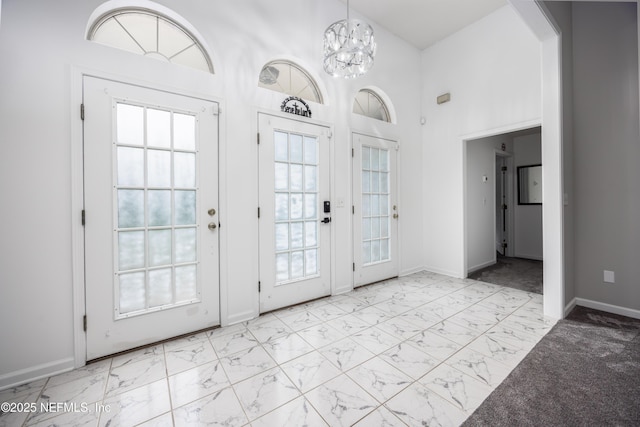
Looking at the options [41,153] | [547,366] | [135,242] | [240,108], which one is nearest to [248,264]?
[135,242]

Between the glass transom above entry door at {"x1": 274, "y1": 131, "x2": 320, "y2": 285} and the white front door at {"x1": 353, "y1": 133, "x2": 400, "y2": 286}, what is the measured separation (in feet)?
2.16

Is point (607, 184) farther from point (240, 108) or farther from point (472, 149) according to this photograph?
point (240, 108)

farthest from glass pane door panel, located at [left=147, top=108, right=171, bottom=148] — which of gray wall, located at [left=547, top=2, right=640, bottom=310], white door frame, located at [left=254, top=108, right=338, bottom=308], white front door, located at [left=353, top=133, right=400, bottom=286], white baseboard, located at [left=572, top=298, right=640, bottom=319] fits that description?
white baseboard, located at [left=572, top=298, right=640, bottom=319]

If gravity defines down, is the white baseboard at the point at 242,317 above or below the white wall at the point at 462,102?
below

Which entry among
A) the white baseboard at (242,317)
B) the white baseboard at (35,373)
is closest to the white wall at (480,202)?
the white baseboard at (242,317)

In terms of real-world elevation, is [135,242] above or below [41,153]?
below

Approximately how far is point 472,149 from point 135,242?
468 centimetres

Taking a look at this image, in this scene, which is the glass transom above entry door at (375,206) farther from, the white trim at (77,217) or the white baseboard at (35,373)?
the white baseboard at (35,373)

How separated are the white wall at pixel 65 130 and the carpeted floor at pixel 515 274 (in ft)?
11.3

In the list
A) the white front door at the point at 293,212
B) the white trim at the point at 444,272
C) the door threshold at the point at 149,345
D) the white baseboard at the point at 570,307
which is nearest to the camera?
the door threshold at the point at 149,345

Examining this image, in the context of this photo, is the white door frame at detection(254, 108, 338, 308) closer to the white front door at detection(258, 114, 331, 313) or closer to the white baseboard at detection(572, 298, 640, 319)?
the white front door at detection(258, 114, 331, 313)

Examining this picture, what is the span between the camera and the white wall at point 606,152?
2600mm

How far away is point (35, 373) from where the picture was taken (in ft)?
5.79

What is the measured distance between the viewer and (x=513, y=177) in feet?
17.9
